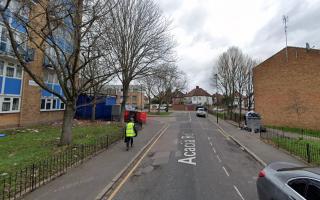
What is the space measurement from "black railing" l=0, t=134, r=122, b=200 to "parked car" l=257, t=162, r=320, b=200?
20.9 feet

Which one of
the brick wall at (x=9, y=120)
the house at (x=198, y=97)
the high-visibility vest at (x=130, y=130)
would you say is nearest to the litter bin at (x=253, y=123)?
the high-visibility vest at (x=130, y=130)

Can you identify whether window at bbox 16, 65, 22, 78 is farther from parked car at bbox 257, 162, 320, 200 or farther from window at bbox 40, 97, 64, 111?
parked car at bbox 257, 162, 320, 200

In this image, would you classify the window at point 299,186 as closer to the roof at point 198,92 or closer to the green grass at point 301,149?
the green grass at point 301,149

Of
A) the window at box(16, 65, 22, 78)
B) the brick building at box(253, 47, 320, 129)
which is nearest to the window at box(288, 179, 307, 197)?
the window at box(16, 65, 22, 78)

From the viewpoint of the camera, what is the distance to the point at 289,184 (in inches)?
195

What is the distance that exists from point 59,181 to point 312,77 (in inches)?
1149

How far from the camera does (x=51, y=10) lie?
10.9 meters

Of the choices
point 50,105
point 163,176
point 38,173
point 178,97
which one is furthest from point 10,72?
point 178,97

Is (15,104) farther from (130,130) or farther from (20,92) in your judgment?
(130,130)

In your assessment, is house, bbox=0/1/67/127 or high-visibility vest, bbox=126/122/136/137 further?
house, bbox=0/1/67/127

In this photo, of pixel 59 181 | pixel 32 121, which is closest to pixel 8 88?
pixel 32 121

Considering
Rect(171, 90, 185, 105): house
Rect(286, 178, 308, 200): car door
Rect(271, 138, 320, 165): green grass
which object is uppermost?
Rect(171, 90, 185, 105): house

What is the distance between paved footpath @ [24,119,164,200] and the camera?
23.4 feet

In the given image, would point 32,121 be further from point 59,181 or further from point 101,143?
point 59,181
